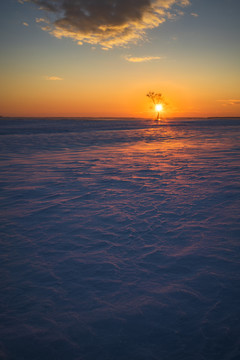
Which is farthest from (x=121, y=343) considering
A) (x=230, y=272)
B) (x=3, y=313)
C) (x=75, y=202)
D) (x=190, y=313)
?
(x=75, y=202)

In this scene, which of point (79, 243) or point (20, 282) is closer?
point (20, 282)

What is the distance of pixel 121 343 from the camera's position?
1.57m

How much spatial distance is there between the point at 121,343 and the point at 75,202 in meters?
2.77

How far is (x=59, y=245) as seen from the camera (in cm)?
272

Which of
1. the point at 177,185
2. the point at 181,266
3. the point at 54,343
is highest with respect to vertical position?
the point at 177,185

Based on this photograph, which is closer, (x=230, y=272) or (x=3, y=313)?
(x=3, y=313)

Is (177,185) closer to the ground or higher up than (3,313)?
higher up

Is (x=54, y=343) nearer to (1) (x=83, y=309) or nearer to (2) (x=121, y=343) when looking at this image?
(1) (x=83, y=309)

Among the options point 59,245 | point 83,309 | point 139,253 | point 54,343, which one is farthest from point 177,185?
point 54,343

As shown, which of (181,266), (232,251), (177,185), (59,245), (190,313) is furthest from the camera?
(177,185)

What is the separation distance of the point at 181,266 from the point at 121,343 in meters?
1.03

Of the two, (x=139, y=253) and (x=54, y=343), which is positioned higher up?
(x=139, y=253)

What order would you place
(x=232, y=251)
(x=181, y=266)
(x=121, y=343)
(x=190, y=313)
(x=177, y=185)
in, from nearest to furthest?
(x=121, y=343), (x=190, y=313), (x=181, y=266), (x=232, y=251), (x=177, y=185)

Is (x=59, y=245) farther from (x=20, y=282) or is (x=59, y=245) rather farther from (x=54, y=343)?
(x=54, y=343)
